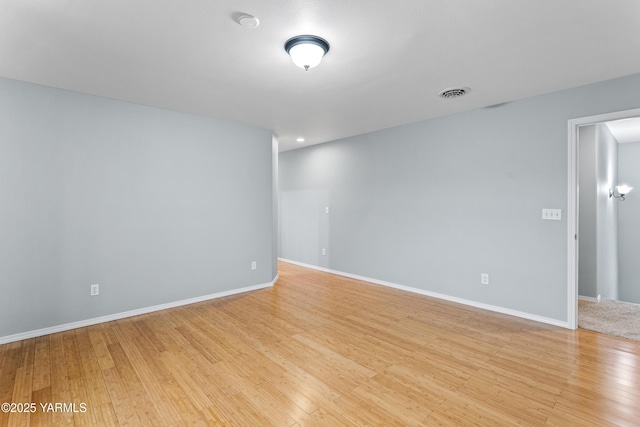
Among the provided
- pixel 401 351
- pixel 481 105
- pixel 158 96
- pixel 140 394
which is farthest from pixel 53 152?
pixel 481 105

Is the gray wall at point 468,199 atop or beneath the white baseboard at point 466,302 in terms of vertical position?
atop

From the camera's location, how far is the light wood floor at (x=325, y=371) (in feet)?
5.99

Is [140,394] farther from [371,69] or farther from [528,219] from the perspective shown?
[528,219]

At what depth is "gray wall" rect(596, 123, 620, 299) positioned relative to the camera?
14.2 ft

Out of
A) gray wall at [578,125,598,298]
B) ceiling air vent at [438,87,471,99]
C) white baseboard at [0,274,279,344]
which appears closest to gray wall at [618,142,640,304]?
gray wall at [578,125,598,298]

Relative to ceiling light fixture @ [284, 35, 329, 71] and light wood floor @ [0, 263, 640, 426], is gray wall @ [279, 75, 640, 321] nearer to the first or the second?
light wood floor @ [0, 263, 640, 426]

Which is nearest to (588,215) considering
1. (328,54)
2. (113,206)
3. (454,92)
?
(454,92)

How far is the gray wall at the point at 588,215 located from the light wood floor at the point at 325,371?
1.67 meters

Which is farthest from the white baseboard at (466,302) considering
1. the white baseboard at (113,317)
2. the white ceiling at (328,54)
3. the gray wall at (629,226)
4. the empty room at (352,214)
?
the gray wall at (629,226)

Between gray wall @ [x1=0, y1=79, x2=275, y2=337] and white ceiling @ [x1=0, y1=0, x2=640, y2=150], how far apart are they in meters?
0.39

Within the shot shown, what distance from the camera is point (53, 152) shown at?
3.04 m

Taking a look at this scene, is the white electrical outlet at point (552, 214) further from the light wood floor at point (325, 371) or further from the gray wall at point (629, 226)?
the gray wall at point (629, 226)

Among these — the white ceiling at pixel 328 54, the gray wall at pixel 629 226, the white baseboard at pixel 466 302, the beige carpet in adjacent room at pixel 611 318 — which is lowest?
the beige carpet in adjacent room at pixel 611 318

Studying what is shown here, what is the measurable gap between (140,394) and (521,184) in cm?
416
